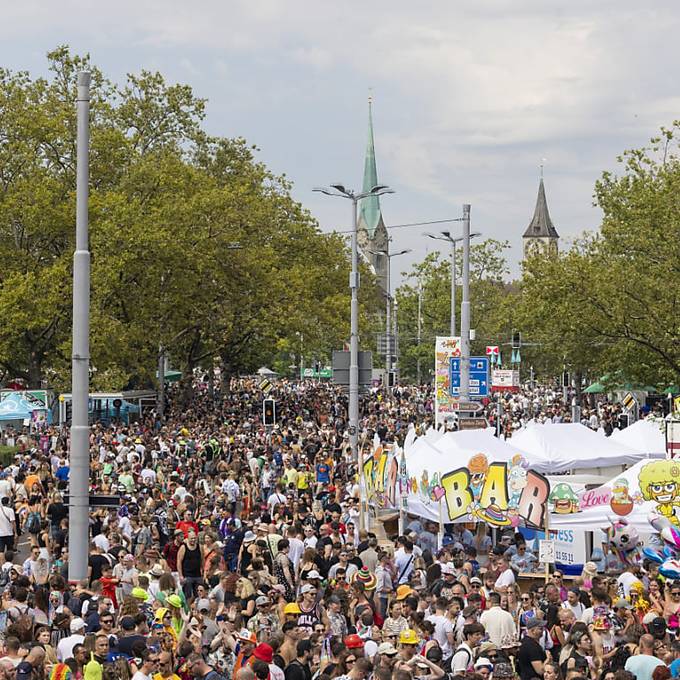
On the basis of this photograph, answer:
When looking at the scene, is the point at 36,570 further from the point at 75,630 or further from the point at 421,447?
the point at 421,447

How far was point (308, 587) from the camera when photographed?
13.2m

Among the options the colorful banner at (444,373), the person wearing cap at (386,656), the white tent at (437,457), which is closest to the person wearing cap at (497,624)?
the person wearing cap at (386,656)

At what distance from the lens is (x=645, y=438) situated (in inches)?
1107

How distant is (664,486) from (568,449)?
24.3ft

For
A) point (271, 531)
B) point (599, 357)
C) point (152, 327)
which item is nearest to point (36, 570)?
point (271, 531)

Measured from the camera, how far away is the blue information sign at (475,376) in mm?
34875

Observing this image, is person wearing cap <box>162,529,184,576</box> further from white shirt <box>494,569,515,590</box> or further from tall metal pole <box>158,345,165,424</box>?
tall metal pole <box>158,345,165,424</box>

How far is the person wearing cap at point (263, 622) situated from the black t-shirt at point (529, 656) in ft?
7.50

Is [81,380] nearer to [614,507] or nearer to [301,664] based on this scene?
[301,664]

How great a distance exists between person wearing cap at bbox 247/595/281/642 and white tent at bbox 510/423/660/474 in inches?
503

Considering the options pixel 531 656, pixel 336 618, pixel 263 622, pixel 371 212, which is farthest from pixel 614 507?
pixel 371 212

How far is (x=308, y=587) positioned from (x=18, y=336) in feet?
118

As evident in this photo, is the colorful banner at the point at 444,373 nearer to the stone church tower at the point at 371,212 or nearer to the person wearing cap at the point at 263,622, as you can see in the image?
the person wearing cap at the point at 263,622

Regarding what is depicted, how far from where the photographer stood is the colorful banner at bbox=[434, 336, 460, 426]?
117 ft
